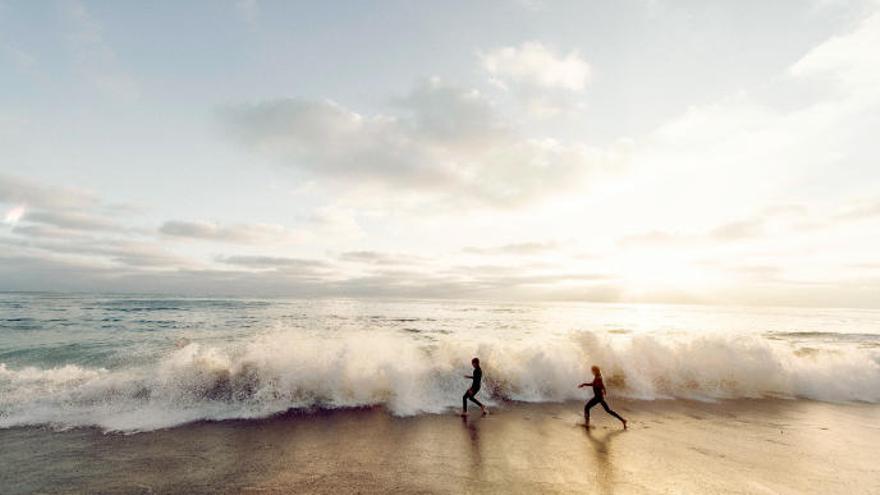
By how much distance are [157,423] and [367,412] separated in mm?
6134

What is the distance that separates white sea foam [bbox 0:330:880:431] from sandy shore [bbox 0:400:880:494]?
1502 mm

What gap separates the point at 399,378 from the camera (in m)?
16.6

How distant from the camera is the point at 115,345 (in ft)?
85.9

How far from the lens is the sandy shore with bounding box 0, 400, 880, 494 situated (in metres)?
8.67

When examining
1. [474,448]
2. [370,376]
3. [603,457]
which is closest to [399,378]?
[370,376]

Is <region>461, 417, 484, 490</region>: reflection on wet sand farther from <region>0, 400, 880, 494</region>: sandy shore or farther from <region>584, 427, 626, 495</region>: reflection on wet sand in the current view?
<region>584, 427, 626, 495</region>: reflection on wet sand

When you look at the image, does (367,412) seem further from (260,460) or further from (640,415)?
(640,415)

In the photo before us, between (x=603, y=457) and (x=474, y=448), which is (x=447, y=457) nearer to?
(x=474, y=448)

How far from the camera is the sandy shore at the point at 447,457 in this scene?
8.67 m

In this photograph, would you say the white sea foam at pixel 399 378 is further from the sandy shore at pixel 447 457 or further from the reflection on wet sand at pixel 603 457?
the reflection on wet sand at pixel 603 457

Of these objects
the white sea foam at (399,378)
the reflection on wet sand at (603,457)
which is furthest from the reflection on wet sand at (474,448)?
the reflection on wet sand at (603,457)

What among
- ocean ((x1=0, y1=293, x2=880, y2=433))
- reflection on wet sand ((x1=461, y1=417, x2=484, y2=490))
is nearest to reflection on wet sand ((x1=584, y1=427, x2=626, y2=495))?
reflection on wet sand ((x1=461, y1=417, x2=484, y2=490))

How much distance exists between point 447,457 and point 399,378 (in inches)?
258

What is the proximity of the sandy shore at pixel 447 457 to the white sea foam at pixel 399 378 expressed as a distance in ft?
4.93
